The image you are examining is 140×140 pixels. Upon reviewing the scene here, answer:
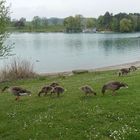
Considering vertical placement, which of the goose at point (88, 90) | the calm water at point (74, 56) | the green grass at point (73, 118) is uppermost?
the goose at point (88, 90)

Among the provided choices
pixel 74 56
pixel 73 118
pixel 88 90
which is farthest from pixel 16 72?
pixel 74 56

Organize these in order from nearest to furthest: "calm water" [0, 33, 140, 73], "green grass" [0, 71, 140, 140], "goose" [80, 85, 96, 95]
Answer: "green grass" [0, 71, 140, 140], "goose" [80, 85, 96, 95], "calm water" [0, 33, 140, 73]

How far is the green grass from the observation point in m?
14.2

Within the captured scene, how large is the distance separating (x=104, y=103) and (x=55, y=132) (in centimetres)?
473

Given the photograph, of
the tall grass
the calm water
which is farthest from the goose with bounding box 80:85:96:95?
the calm water

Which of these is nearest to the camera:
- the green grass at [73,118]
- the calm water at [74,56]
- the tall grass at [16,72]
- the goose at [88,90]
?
the green grass at [73,118]

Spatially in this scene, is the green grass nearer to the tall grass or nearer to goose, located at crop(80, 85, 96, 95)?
goose, located at crop(80, 85, 96, 95)

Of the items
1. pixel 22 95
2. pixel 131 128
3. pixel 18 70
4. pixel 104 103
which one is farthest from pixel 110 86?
pixel 18 70

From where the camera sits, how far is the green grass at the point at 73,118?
557 inches

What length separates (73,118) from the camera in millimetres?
16078

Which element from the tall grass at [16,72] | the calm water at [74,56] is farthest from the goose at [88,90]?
the calm water at [74,56]

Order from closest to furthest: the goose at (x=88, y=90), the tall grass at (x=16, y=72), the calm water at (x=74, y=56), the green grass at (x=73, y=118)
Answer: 1. the green grass at (x=73, y=118)
2. the goose at (x=88, y=90)
3. the tall grass at (x=16, y=72)
4. the calm water at (x=74, y=56)

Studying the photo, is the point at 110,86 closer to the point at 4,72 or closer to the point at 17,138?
the point at 17,138

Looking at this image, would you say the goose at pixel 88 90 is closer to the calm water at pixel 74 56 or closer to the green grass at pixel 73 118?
the green grass at pixel 73 118
